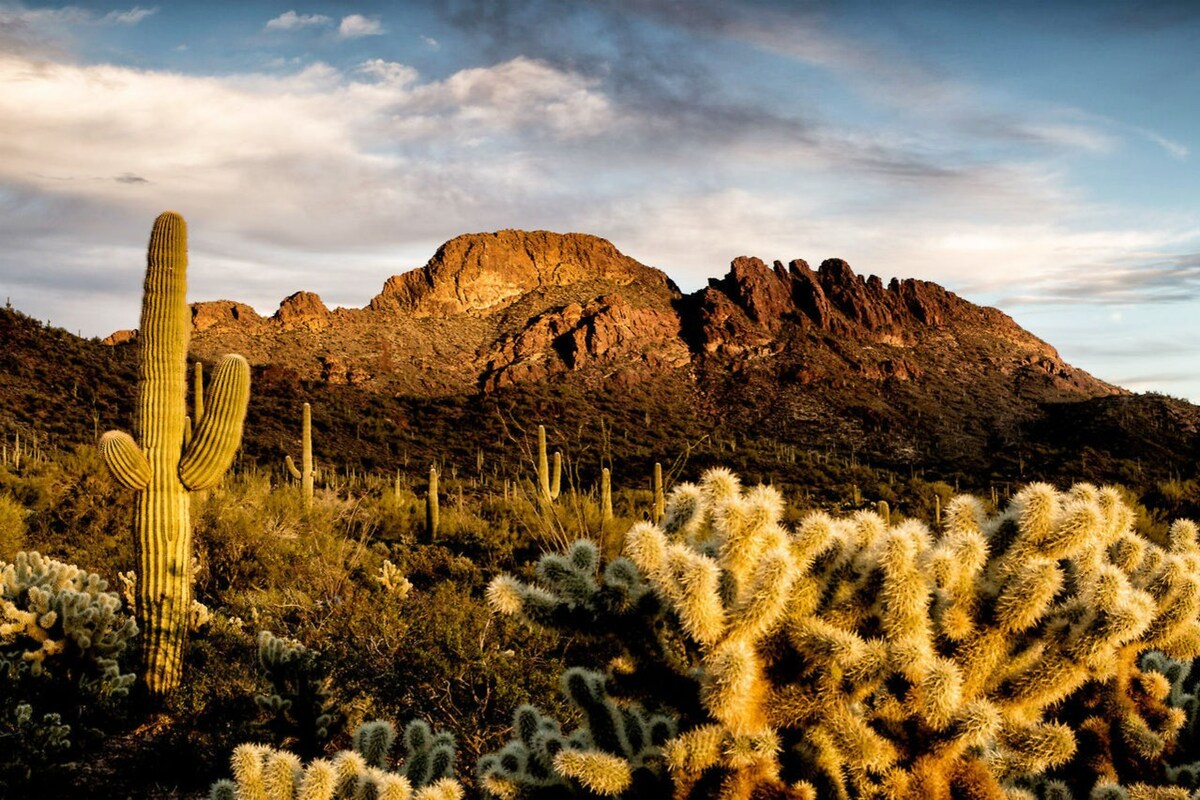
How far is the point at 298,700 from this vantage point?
583 cm

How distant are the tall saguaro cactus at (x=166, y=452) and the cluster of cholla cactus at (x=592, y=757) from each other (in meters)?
4.56

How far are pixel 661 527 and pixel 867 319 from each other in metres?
65.1

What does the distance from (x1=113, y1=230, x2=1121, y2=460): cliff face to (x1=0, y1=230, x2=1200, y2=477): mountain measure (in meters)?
0.16

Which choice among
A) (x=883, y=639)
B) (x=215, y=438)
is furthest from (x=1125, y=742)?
(x=215, y=438)

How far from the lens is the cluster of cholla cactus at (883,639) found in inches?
98.8

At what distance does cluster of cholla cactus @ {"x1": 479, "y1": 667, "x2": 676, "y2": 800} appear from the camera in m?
2.64

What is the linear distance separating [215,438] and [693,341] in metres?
55.0

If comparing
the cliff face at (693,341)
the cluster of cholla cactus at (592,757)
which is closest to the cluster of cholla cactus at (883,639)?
the cluster of cholla cactus at (592,757)

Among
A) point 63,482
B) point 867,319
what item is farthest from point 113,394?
point 867,319

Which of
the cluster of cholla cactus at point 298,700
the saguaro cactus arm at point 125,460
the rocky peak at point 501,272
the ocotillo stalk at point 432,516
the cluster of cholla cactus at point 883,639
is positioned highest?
the rocky peak at point 501,272

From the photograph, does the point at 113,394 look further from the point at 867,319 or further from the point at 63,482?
the point at 867,319

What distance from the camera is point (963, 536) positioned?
280 cm

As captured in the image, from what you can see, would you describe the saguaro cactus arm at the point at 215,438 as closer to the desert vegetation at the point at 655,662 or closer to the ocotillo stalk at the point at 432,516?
the desert vegetation at the point at 655,662

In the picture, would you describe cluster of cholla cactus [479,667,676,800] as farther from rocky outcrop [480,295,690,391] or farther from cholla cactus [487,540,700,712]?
rocky outcrop [480,295,690,391]
